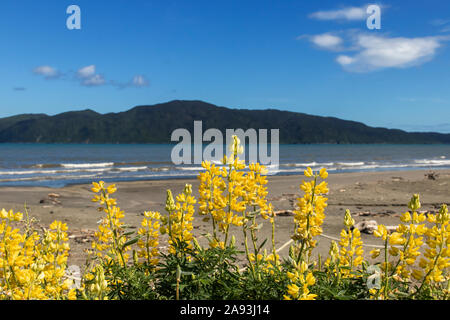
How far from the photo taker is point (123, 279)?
7.11ft

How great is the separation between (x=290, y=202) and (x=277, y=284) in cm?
1130

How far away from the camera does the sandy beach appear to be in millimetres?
7688

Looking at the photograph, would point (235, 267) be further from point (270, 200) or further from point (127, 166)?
point (127, 166)

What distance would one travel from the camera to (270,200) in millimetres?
13711

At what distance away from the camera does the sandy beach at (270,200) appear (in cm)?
769

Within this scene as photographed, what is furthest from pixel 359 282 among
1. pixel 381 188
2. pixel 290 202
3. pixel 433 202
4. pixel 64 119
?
pixel 64 119

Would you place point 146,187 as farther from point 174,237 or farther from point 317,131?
point 317,131
